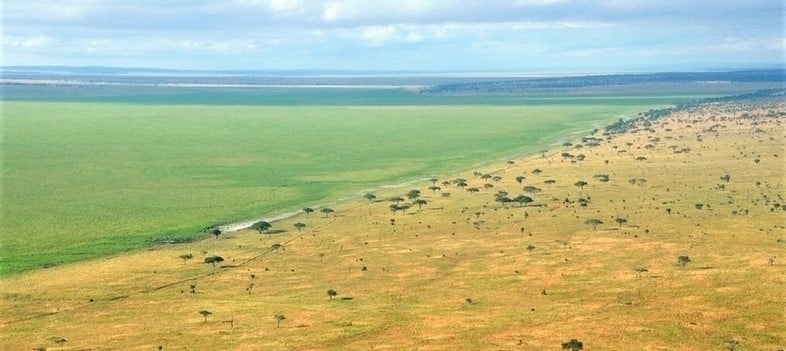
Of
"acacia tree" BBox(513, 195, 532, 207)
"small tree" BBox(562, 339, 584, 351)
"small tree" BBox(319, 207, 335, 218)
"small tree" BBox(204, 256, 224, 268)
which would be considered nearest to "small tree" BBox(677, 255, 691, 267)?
"small tree" BBox(562, 339, 584, 351)

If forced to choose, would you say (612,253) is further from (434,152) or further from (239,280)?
(434,152)

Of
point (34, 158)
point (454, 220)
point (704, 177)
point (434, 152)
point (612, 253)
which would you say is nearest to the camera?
point (612, 253)

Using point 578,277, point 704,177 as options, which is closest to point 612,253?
point 578,277

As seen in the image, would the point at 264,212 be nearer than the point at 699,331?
No

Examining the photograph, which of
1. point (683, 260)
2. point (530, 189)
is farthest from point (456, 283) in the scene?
point (530, 189)

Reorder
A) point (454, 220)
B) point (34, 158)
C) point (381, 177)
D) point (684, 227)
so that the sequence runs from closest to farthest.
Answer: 1. point (684, 227)
2. point (454, 220)
3. point (381, 177)
4. point (34, 158)

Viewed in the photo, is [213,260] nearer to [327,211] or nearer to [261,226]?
[261,226]

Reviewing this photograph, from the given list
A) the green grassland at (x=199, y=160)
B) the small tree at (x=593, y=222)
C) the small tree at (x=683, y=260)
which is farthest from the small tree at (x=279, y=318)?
the small tree at (x=593, y=222)
